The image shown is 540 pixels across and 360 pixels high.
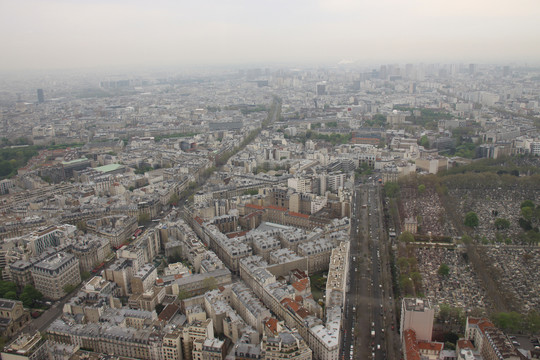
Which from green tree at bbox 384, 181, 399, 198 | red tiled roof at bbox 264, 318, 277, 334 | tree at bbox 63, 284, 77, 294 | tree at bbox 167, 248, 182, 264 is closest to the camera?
red tiled roof at bbox 264, 318, 277, 334

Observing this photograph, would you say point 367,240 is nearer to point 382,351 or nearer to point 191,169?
point 382,351

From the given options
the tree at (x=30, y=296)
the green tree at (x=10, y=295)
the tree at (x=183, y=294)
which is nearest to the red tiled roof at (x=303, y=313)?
the tree at (x=183, y=294)

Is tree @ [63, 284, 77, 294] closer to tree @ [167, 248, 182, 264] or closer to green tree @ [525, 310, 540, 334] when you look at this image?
tree @ [167, 248, 182, 264]

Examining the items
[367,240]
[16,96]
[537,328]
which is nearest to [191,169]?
[367,240]

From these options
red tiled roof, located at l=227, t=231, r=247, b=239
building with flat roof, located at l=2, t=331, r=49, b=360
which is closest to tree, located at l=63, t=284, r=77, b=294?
building with flat roof, located at l=2, t=331, r=49, b=360

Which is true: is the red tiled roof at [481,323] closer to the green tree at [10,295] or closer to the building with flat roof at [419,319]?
the building with flat roof at [419,319]

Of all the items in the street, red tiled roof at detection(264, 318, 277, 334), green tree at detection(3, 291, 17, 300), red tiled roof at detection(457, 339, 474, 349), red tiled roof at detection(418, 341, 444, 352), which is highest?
red tiled roof at detection(264, 318, 277, 334)

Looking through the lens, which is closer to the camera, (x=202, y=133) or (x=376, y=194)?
(x=376, y=194)
